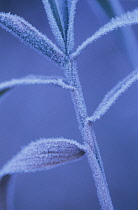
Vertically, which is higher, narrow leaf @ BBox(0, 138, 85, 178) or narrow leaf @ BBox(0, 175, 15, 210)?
narrow leaf @ BBox(0, 138, 85, 178)

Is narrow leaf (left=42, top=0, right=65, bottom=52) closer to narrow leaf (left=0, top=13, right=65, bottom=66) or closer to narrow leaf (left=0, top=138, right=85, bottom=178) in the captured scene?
narrow leaf (left=0, top=13, right=65, bottom=66)

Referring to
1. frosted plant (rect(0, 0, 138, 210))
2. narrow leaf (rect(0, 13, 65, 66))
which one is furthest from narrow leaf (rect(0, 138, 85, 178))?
narrow leaf (rect(0, 13, 65, 66))

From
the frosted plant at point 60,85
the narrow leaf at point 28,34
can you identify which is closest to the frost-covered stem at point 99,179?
the frosted plant at point 60,85

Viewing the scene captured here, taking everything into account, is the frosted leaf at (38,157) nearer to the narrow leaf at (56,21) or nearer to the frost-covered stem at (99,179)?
the frost-covered stem at (99,179)

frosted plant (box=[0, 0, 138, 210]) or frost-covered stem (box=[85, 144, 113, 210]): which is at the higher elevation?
frosted plant (box=[0, 0, 138, 210])

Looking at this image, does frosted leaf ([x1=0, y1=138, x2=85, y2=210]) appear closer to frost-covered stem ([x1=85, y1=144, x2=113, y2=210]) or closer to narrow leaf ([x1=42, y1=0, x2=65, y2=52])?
frost-covered stem ([x1=85, y1=144, x2=113, y2=210])

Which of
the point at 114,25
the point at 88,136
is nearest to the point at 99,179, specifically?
the point at 88,136

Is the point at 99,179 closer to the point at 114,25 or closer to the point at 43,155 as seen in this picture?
the point at 43,155

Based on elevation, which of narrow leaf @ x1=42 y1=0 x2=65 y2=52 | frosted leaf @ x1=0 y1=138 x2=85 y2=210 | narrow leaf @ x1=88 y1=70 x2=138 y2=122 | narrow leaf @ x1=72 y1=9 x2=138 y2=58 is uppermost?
narrow leaf @ x1=42 y1=0 x2=65 y2=52
